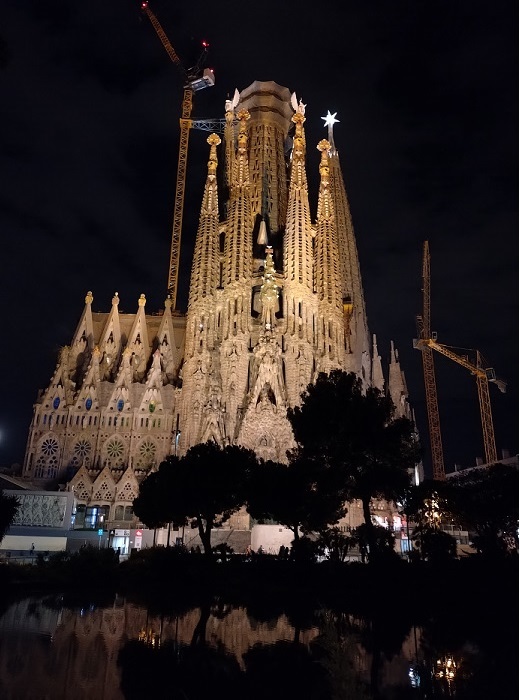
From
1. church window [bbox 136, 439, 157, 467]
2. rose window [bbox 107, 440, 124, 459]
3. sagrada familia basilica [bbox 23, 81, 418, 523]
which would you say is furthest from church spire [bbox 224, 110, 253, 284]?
rose window [bbox 107, 440, 124, 459]

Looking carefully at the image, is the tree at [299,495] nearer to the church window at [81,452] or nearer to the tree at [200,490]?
Result: the tree at [200,490]

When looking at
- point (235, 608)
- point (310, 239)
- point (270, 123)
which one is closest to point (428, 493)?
point (235, 608)

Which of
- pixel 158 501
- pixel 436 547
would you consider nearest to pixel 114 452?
pixel 158 501

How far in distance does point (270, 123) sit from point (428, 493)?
5443cm

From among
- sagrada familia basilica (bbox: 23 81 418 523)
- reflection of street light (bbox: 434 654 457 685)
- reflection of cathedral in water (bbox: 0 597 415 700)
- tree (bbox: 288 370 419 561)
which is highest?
sagrada familia basilica (bbox: 23 81 418 523)

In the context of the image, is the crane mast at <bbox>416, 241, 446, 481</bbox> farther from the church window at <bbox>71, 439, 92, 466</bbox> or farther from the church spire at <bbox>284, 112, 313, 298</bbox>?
the church window at <bbox>71, 439, 92, 466</bbox>

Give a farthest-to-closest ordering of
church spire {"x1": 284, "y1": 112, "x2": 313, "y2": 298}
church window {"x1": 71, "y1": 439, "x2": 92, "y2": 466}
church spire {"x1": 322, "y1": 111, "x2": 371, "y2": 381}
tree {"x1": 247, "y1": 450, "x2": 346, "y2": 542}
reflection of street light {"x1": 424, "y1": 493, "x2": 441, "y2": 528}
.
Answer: church spire {"x1": 322, "y1": 111, "x2": 371, "y2": 381}, church spire {"x1": 284, "y1": 112, "x2": 313, "y2": 298}, church window {"x1": 71, "y1": 439, "x2": 92, "y2": 466}, reflection of street light {"x1": 424, "y1": 493, "x2": 441, "y2": 528}, tree {"x1": 247, "y1": 450, "x2": 346, "y2": 542}

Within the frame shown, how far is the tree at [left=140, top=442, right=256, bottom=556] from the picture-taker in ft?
91.4

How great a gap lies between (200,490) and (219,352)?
2859 cm

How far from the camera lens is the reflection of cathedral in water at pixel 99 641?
Answer: 334 inches

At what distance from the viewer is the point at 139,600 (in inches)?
714

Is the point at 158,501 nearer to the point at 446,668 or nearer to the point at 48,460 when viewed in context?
the point at 446,668

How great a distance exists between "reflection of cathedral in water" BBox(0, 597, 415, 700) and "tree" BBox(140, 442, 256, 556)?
11.2m

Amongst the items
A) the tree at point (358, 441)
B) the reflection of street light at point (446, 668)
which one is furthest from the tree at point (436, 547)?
the reflection of street light at point (446, 668)
